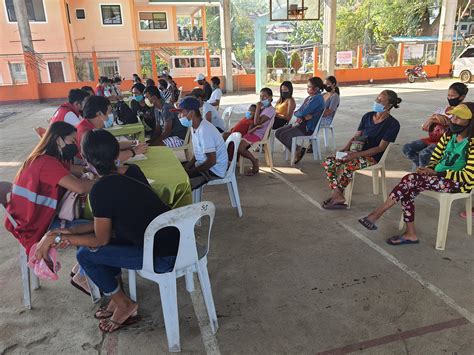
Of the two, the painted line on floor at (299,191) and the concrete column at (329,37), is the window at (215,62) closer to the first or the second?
the concrete column at (329,37)

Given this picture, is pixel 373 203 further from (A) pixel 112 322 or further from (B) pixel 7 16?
(B) pixel 7 16

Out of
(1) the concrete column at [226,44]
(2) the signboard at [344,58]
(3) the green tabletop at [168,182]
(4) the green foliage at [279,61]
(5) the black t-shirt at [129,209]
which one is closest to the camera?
(5) the black t-shirt at [129,209]

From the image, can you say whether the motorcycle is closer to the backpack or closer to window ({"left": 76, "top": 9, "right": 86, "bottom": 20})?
window ({"left": 76, "top": 9, "right": 86, "bottom": 20})

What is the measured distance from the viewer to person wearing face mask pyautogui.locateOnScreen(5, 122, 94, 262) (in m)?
2.35

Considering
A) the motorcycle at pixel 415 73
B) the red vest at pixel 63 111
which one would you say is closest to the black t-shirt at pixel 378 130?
the red vest at pixel 63 111

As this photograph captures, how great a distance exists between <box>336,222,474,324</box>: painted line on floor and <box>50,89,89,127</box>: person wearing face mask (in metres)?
3.01

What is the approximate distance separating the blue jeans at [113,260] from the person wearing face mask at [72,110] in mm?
2017

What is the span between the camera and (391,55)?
828 inches

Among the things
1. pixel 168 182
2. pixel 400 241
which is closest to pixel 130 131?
pixel 168 182

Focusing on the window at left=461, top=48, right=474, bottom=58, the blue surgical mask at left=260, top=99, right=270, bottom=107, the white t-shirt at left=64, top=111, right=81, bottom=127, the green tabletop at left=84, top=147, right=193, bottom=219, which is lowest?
the green tabletop at left=84, top=147, right=193, bottom=219

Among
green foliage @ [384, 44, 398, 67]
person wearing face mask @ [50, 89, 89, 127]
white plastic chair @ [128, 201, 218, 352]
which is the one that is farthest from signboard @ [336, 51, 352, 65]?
white plastic chair @ [128, 201, 218, 352]

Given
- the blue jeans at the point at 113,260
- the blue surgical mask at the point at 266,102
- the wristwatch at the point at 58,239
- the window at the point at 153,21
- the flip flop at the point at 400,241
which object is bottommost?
the flip flop at the point at 400,241

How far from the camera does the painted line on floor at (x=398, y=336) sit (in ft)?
7.11

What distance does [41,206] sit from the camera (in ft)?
7.93
